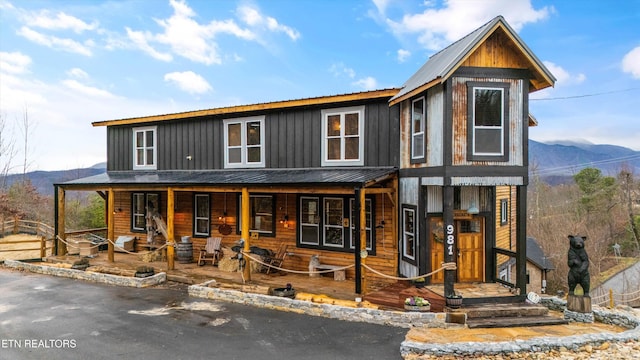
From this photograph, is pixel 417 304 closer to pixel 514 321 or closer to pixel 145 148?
pixel 514 321

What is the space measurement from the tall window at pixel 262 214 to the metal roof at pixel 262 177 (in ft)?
3.30

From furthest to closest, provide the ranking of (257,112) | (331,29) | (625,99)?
(625,99)
(331,29)
(257,112)

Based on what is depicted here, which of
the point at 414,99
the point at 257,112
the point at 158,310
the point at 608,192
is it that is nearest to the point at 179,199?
the point at 257,112

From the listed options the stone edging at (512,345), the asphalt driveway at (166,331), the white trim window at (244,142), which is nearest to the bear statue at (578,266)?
the stone edging at (512,345)

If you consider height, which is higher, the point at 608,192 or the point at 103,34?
the point at 103,34

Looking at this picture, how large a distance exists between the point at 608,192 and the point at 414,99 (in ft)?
116

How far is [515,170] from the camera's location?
903cm

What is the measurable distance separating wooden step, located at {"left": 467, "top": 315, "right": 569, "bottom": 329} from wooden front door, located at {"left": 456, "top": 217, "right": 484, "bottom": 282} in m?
2.07

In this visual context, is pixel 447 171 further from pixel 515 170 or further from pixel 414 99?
pixel 414 99

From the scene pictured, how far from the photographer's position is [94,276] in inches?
477

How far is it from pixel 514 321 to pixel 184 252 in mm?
11174

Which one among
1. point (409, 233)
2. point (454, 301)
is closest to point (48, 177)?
point (409, 233)

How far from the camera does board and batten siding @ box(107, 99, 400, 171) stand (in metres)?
11.5

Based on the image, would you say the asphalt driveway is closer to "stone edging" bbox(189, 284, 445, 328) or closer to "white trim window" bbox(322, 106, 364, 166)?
"stone edging" bbox(189, 284, 445, 328)
